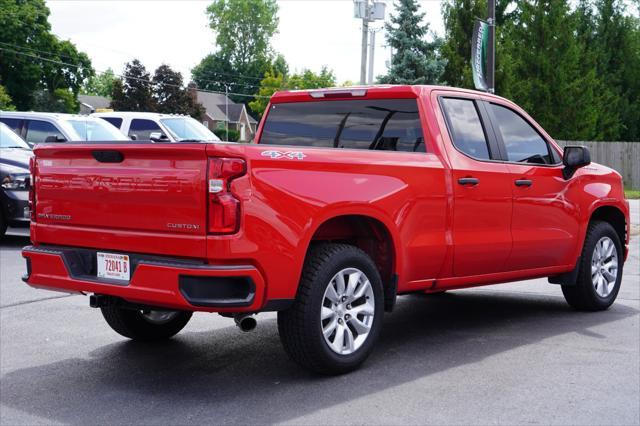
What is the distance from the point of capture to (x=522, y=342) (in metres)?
7.04

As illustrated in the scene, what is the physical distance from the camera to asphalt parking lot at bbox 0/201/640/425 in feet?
16.8

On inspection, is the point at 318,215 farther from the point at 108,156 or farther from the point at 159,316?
the point at 159,316

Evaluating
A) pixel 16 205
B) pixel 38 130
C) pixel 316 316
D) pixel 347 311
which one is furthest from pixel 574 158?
pixel 38 130

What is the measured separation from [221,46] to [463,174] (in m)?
106

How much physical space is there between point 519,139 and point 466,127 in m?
0.77

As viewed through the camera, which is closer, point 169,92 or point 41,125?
point 41,125

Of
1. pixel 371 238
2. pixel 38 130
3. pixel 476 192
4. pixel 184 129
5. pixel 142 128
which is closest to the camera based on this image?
pixel 371 238

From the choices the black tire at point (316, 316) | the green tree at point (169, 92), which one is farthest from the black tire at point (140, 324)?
the green tree at point (169, 92)

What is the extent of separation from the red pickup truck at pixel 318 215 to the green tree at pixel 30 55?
6001 cm

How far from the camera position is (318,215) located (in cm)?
565

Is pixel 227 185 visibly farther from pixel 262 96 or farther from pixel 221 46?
pixel 221 46

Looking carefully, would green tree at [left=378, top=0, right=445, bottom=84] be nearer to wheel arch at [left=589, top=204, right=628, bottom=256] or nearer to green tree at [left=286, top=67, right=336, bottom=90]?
wheel arch at [left=589, top=204, right=628, bottom=256]

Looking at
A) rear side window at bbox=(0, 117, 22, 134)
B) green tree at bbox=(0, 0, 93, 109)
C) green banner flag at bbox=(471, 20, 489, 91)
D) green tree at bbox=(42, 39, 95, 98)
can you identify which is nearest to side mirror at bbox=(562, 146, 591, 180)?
rear side window at bbox=(0, 117, 22, 134)

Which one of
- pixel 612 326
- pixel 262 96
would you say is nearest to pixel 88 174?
pixel 612 326
